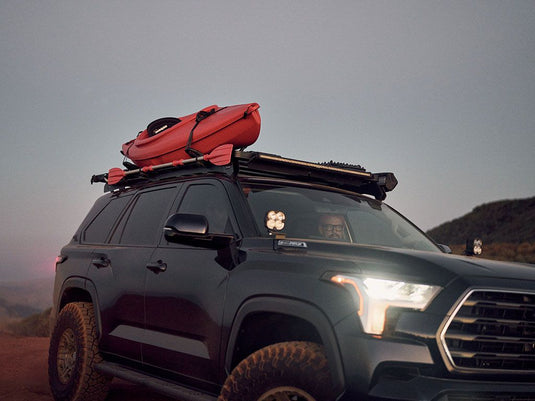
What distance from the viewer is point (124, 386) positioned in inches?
296

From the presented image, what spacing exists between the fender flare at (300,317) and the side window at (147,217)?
61.7 inches

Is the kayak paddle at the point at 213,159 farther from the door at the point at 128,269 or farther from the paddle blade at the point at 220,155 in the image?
the door at the point at 128,269

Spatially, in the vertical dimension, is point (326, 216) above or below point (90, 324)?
above

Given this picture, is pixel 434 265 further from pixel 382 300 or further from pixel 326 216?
pixel 326 216

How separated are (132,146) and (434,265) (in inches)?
162

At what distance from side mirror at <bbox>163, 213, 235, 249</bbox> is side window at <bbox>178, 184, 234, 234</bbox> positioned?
18 centimetres

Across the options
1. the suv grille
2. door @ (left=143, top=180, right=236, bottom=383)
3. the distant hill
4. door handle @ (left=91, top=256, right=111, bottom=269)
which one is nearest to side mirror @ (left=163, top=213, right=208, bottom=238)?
door @ (left=143, top=180, right=236, bottom=383)

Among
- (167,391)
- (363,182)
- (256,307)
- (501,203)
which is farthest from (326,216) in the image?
(501,203)

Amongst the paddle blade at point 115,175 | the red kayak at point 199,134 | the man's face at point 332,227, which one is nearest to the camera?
the man's face at point 332,227

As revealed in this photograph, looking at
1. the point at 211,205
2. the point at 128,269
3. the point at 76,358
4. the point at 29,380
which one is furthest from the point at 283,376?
the point at 29,380

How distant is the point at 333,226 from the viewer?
5.39 metres

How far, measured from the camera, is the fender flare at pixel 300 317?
332 cm

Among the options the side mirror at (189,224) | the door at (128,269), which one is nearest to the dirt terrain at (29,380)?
the door at (128,269)

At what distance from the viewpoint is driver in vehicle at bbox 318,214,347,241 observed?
515cm
